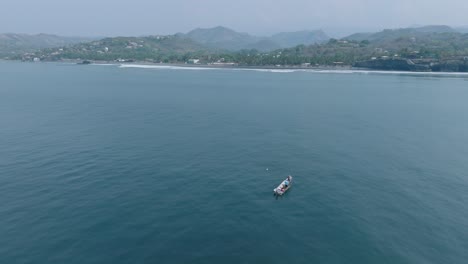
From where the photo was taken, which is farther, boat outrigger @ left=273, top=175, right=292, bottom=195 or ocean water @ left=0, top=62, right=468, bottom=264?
boat outrigger @ left=273, top=175, right=292, bottom=195

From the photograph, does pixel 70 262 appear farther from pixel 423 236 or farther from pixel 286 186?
pixel 423 236

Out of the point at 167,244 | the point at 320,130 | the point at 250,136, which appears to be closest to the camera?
the point at 167,244

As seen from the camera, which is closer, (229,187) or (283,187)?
(283,187)

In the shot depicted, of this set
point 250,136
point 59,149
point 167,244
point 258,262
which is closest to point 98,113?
point 59,149

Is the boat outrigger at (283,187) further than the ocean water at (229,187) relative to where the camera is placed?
Yes
